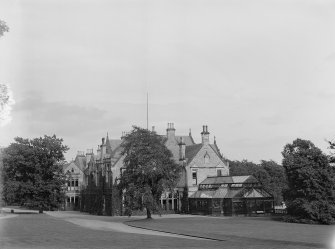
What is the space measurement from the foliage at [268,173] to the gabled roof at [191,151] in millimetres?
24634

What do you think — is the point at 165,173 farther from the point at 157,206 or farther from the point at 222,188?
the point at 222,188

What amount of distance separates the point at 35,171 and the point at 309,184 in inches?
1740

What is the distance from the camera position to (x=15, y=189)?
6688 cm

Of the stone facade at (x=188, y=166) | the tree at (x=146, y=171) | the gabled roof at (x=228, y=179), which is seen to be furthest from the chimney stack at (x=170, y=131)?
the tree at (x=146, y=171)

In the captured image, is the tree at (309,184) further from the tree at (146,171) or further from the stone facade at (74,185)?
the stone facade at (74,185)

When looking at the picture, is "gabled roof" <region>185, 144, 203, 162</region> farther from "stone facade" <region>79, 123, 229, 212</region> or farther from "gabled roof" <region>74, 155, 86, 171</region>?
"gabled roof" <region>74, 155, 86, 171</region>

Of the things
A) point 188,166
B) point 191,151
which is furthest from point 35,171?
point 191,151

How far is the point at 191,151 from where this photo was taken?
69.9m

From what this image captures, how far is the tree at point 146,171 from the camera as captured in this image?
166 feet

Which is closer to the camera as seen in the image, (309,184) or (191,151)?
(309,184)

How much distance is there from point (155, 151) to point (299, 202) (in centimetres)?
1751

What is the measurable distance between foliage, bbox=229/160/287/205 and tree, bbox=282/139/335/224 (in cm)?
4283

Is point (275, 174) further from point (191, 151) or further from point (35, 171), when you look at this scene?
point (35, 171)

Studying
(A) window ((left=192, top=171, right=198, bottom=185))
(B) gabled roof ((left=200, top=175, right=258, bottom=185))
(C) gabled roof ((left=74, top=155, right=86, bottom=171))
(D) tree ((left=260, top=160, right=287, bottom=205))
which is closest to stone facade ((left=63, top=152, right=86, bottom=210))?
(C) gabled roof ((left=74, top=155, right=86, bottom=171))
